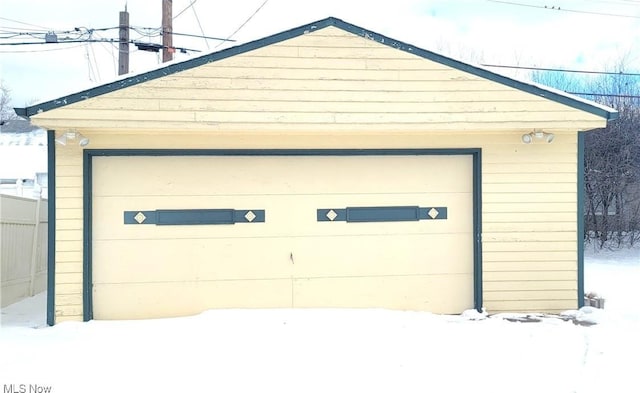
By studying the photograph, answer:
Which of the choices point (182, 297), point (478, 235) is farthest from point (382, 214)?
point (182, 297)

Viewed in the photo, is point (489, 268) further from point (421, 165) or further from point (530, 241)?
point (421, 165)

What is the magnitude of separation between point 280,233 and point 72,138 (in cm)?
277

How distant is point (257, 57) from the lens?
6.88m

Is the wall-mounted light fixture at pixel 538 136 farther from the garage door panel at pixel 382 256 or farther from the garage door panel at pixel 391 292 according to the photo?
the garage door panel at pixel 391 292

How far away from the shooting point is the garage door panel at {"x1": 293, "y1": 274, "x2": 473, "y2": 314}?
7.50 metres

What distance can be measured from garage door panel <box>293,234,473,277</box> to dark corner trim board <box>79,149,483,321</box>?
21 centimetres

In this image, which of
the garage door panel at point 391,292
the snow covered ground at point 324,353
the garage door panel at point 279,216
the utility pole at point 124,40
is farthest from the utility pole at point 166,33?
the garage door panel at point 391,292

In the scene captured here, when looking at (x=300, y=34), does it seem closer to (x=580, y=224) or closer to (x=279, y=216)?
(x=279, y=216)

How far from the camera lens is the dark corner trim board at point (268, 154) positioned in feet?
23.2

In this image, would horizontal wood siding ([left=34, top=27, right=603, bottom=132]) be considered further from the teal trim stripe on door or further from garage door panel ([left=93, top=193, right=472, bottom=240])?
the teal trim stripe on door

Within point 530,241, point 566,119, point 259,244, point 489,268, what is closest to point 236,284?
point 259,244

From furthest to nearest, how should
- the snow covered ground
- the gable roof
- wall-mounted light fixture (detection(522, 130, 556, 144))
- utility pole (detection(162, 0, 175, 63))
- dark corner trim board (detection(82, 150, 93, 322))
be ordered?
utility pole (detection(162, 0, 175, 63))
wall-mounted light fixture (detection(522, 130, 556, 144))
dark corner trim board (detection(82, 150, 93, 322))
the gable roof
the snow covered ground

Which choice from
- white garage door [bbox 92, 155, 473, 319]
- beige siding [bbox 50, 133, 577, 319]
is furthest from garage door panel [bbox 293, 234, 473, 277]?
beige siding [bbox 50, 133, 577, 319]

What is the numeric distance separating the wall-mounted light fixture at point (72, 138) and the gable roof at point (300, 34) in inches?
15.0
